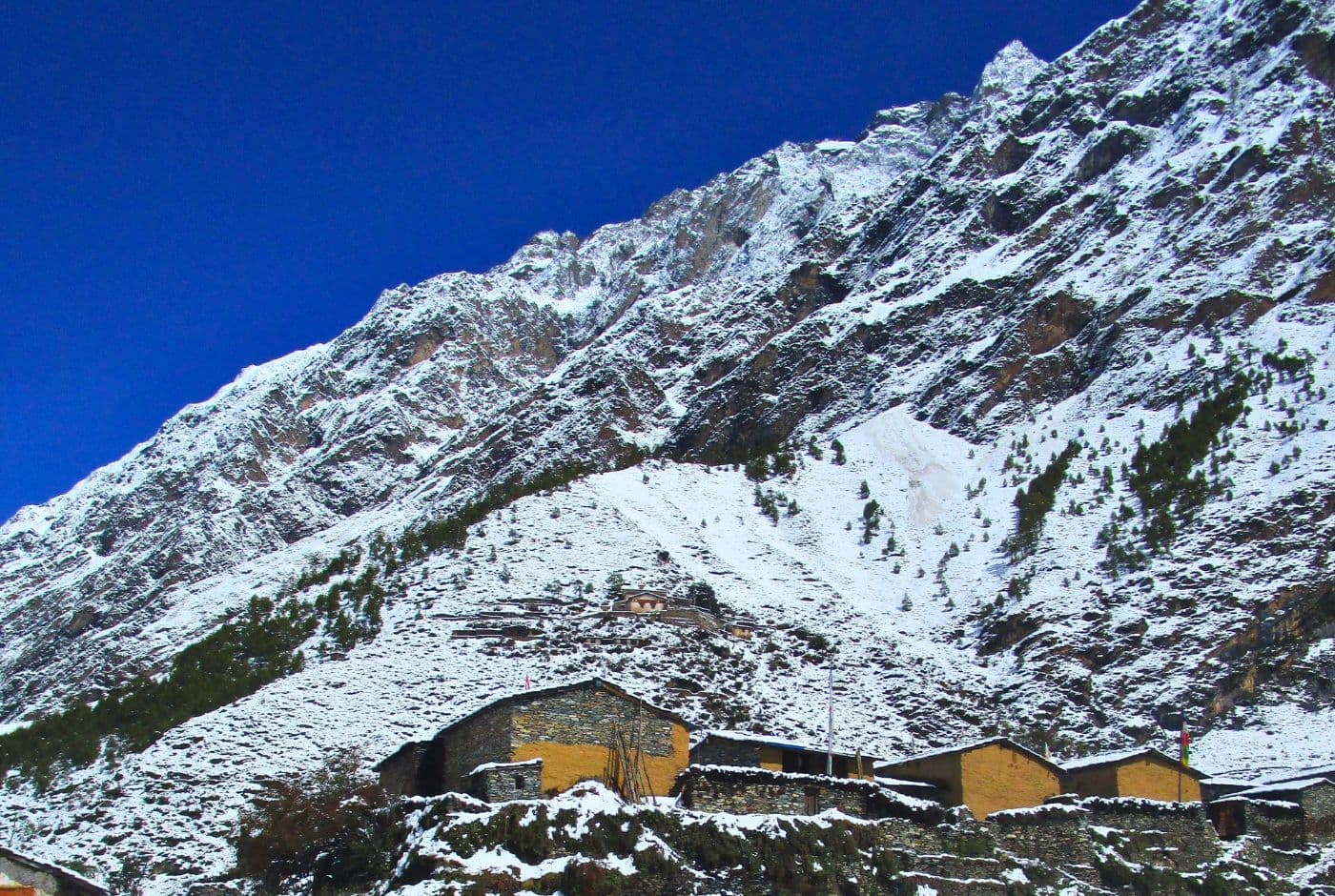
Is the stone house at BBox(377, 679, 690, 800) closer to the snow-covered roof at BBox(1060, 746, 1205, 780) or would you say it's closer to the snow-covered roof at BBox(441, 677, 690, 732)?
the snow-covered roof at BBox(441, 677, 690, 732)

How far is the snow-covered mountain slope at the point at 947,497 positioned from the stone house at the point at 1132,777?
14365mm

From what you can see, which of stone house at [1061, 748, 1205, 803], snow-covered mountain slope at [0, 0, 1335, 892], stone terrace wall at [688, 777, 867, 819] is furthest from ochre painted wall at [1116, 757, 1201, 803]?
snow-covered mountain slope at [0, 0, 1335, 892]

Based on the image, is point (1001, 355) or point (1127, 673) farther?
point (1001, 355)

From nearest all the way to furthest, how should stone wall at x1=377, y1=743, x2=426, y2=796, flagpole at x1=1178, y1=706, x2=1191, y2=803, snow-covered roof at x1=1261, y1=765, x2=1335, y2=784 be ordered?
stone wall at x1=377, y1=743, x2=426, y2=796, flagpole at x1=1178, y1=706, x2=1191, y2=803, snow-covered roof at x1=1261, y1=765, x2=1335, y2=784

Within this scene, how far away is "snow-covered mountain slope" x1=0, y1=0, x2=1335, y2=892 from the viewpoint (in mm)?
65938

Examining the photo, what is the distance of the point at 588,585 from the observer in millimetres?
79188

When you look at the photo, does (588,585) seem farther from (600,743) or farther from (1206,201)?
(1206,201)

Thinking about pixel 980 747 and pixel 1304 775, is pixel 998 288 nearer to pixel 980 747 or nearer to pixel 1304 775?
pixel 1304 775

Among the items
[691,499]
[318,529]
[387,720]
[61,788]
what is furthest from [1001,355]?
[318,529]

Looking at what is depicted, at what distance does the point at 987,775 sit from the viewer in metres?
44.0

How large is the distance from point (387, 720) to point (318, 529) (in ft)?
465

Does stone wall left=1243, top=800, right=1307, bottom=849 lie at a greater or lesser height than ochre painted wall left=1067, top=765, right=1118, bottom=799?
lesser

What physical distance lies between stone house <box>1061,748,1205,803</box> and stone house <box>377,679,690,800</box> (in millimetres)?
14082

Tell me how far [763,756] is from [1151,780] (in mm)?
13112
